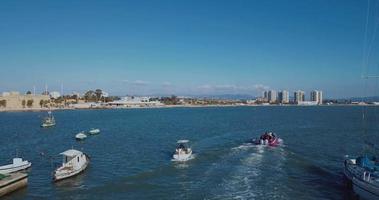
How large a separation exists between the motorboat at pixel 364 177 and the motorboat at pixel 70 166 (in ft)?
99.9

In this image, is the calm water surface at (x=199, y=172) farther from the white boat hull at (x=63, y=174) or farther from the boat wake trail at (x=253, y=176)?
the white boat hull at (x=63, y=174)

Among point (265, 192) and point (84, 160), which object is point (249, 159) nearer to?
point (265, 192)

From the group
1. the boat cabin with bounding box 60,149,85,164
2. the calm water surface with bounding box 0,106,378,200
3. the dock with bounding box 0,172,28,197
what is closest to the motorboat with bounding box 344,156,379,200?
the calm water surface with bounding box 0,106,378,200

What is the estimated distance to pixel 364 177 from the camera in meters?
35.6

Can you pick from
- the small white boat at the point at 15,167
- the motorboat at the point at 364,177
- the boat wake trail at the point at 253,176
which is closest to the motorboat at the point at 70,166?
the small white boat at the point at 15,167

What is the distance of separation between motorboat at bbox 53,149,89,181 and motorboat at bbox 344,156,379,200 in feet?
99.9

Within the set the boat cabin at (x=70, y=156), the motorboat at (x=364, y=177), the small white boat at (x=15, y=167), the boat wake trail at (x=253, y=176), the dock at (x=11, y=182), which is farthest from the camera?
the boat cabin at (x=70, y=156)

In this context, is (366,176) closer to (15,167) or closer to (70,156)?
(70,156)

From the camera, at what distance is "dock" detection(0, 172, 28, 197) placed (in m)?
38.8

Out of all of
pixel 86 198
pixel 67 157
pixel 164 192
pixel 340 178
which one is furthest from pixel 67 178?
pixel 340 178

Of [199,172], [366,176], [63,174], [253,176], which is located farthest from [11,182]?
[366,176]

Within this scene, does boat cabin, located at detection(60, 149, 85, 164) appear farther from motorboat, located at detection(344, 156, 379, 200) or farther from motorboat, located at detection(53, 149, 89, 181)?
motorboat, located at detection(344, 156, 379, 200)

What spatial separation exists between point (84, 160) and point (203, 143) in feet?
101

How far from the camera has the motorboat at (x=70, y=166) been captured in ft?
147
